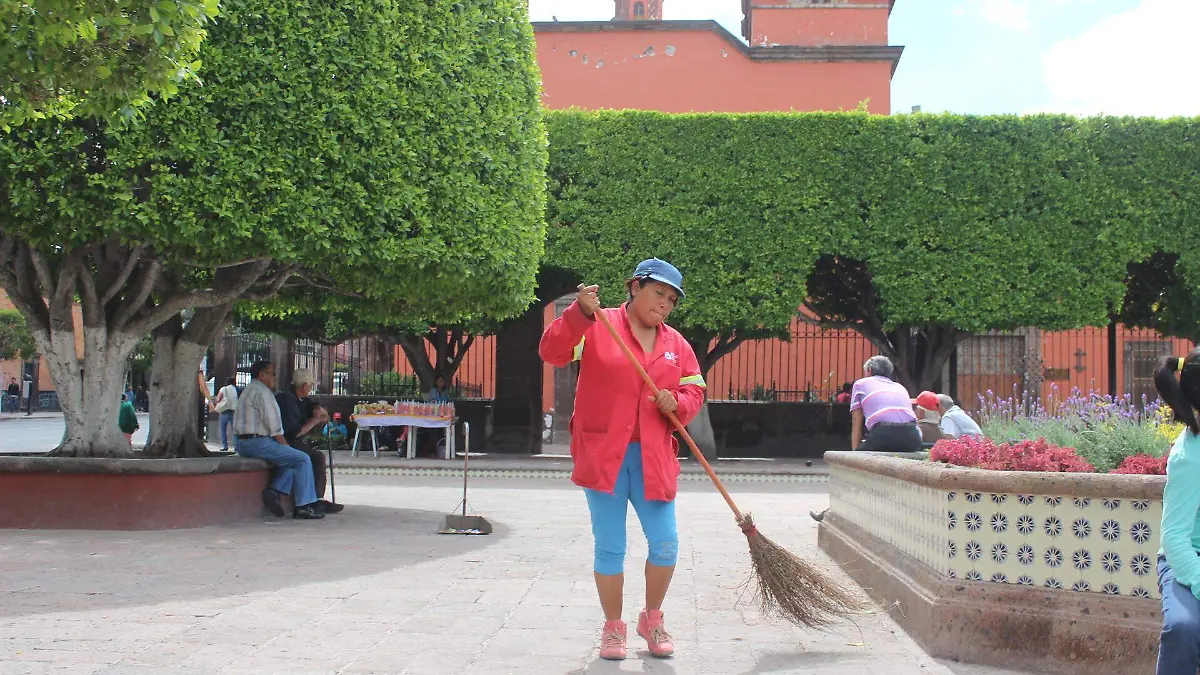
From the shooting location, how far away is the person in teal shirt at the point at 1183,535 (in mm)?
3139

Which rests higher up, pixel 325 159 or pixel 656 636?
pixel 325 159

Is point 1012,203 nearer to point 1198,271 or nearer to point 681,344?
point 1198,271

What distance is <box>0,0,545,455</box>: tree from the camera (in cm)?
942

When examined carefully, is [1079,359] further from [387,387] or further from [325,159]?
[325,159]

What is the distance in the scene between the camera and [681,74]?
32.5 meters

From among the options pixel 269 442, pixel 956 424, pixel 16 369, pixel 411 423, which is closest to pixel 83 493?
pixel 269 442

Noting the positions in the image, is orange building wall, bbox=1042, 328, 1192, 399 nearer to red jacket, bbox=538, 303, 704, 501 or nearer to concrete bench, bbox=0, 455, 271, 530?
concrete bench, bbox=0, 455, 271, 530

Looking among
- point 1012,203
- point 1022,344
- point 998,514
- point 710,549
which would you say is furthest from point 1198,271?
point 998,514

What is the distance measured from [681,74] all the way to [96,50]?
87.1ft

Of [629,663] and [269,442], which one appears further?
[269,442]

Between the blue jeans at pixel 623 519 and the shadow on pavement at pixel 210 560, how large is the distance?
232 cm

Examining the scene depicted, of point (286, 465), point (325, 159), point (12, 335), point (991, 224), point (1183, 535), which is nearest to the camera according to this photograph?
point (1183, 535)

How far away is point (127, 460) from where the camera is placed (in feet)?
31.8

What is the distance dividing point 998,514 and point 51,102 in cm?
683
